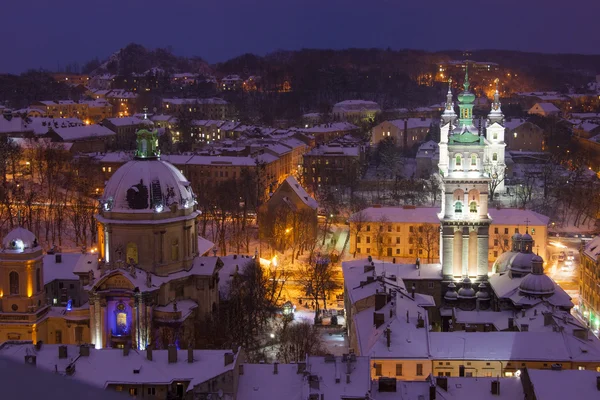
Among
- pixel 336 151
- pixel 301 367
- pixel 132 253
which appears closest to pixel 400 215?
pixel 132 253

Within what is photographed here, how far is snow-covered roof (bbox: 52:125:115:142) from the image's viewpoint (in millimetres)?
99375

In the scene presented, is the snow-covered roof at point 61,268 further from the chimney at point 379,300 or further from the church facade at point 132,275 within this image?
the chimney at point 379,300

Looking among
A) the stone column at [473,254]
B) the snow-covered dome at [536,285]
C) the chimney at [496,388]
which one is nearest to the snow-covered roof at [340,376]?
the chimney at [496,388]

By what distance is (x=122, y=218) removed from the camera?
4059cm

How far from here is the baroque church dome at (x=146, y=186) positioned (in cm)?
4075

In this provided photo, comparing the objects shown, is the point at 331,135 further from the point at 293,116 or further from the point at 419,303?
the point at 419,303

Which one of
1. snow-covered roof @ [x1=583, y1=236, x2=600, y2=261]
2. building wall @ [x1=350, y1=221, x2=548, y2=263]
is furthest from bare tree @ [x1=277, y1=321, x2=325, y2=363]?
building wall @ [x1=350, y1=221, x2=548, y2=263]

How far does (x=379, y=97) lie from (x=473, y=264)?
392 feet

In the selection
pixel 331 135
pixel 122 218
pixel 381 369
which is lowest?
pixel 381 369

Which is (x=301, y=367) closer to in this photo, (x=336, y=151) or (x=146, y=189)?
(x=146, y=189)

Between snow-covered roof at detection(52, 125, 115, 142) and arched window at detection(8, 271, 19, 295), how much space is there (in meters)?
61.2

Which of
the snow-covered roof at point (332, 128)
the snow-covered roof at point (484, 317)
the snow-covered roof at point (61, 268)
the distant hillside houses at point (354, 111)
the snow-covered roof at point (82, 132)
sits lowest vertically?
the snow-covered roof at point (484, 317)

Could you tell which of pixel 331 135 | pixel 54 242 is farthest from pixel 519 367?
pixel 331 135

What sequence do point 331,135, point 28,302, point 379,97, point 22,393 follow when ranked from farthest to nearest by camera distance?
point 379,97 → point 331,135 → point 28,302 → point 22,393
